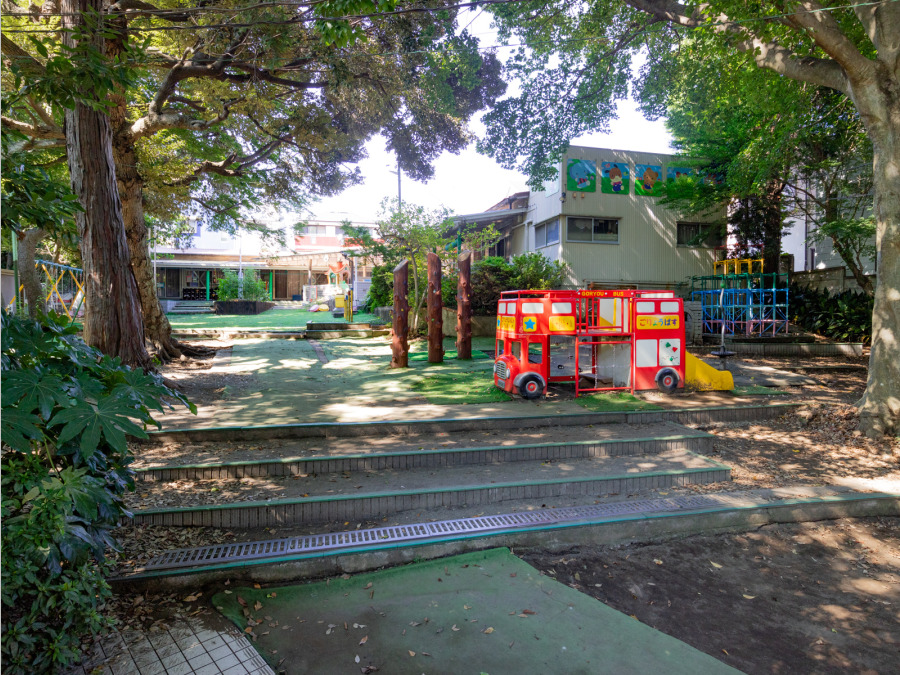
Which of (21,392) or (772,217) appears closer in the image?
(21,392)

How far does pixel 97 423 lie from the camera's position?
2416 millimetres

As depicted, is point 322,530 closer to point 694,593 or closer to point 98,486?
point 98,486

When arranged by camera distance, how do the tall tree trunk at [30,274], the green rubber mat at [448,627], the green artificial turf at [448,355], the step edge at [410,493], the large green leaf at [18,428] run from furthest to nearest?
the tall tree trunk at [30,274] < the green artificial turf at [448,355] < the step edge at [410,493] < the green rubber mat at [448,627] < the large green leaf at [18,428]

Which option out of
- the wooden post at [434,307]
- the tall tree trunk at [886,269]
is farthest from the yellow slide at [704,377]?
the wooden post at [434,307]

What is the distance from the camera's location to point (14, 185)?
305cm

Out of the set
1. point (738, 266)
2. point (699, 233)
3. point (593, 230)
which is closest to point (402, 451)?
point (593, 230)

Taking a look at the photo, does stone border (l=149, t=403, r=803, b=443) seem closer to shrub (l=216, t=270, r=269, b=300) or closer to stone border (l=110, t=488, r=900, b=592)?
stone border (l=110, t=488, r=900, b=592)

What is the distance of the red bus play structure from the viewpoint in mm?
8445

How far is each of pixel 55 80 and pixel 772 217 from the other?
1951 cm

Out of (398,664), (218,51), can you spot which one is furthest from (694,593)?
(218,51)

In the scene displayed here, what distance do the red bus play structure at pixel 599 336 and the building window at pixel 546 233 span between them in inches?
401

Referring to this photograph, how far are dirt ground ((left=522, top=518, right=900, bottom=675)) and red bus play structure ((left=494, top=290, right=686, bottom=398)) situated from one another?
4.24 meters

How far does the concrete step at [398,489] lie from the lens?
4441mm

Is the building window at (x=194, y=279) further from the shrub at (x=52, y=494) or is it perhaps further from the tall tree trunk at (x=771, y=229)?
the shrub at (x=52, y=494)
